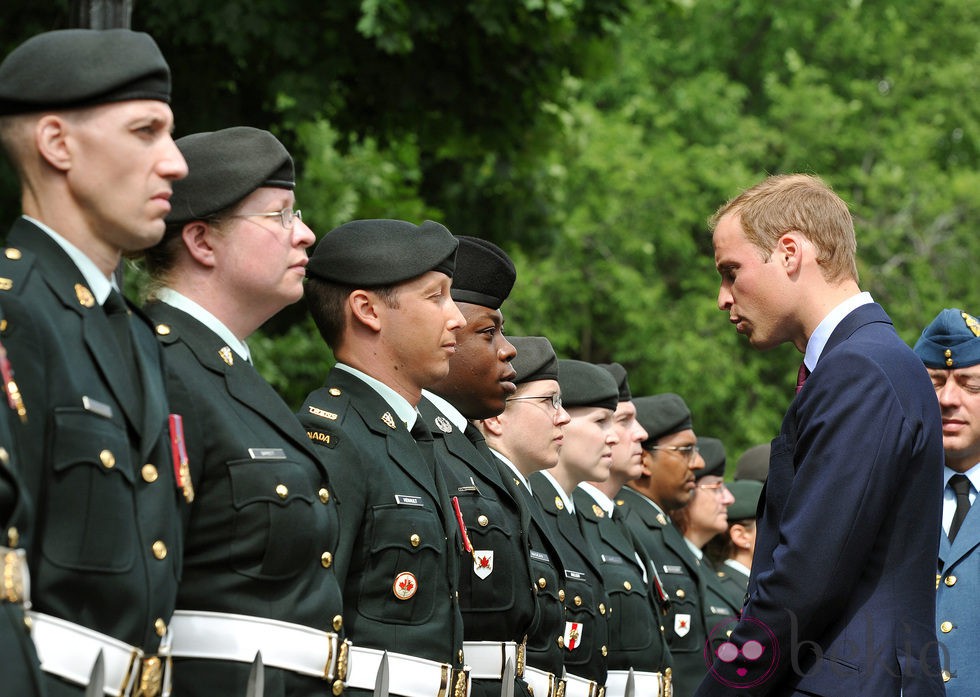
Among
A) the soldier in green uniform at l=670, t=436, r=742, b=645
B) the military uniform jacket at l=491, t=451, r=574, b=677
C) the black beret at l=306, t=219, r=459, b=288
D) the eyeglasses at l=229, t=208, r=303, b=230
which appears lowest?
the soldier in green uniform at l=670, t=436, r=742, b=645

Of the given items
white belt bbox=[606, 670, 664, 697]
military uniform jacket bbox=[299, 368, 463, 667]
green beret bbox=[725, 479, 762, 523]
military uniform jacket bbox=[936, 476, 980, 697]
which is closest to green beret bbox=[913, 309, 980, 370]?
military uniform jacket bbox=[936, 476, 980, 697]

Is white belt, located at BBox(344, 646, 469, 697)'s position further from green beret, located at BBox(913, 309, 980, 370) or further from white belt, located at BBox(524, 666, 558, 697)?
green beret, located at BBox(913, 309, 980, 370)

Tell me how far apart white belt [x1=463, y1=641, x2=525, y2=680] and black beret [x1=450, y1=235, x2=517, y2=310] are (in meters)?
1.41

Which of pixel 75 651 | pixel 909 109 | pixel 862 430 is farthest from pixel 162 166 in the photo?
pixel 909 109

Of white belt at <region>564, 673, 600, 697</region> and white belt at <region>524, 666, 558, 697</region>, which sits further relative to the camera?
white belt at <region>564, 673, 600, 697</region>

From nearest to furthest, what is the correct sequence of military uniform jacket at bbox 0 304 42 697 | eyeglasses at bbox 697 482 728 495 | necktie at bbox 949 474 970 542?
1. military uniform jacket at bbox 0 304 42 697
2. necktie at bbox 949 474 970 542
3. eyeglasses at bbox 697 482 728 495

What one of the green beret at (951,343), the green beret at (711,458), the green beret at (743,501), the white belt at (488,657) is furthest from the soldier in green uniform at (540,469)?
the green beret at (743,501)

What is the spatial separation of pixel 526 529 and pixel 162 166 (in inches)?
102

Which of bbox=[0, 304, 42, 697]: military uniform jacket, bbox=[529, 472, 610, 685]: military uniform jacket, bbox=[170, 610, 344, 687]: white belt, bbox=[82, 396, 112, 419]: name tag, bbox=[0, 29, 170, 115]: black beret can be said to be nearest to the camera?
bbox=[0, 304, 42, 697]: military uniform jacket

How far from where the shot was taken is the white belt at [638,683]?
24.2 ft

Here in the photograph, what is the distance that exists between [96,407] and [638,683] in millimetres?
4643

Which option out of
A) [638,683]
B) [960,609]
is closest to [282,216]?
[960,609]

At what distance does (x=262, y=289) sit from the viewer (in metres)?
4.32

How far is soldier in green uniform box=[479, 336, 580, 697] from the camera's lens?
602cm
